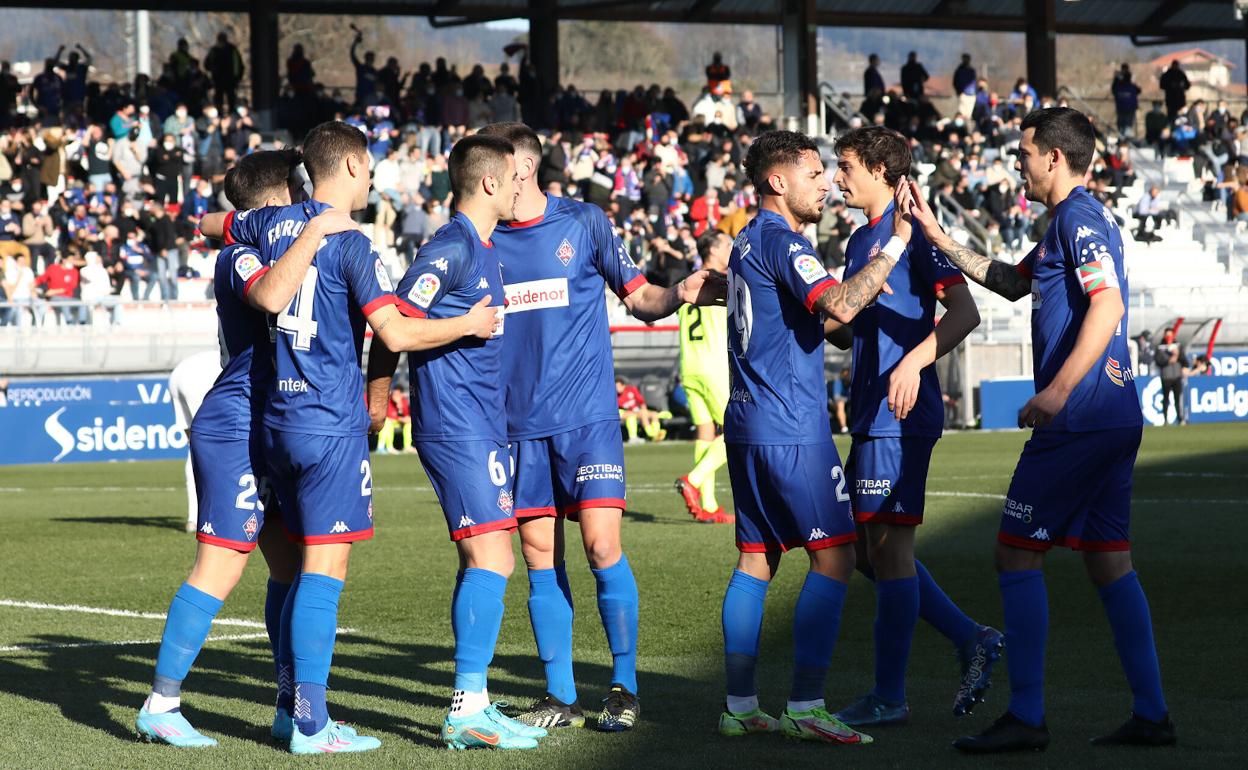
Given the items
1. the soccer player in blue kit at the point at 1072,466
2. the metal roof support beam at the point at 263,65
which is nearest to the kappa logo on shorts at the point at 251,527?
the soccer player in blue kit at the point at 1072,466

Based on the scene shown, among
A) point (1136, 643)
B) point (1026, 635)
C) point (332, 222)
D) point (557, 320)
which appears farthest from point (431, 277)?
point (1136, 643)

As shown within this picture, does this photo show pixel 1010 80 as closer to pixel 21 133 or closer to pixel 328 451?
pixel 21 133

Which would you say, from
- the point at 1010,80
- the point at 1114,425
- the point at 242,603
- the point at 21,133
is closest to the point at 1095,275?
the point at 1114,425

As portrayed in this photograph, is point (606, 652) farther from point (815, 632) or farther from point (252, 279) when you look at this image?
point (252, 279)

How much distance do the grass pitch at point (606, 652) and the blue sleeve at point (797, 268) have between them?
61.6 inches

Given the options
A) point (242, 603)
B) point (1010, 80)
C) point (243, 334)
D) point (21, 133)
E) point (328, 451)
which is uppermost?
point (1010, 80)

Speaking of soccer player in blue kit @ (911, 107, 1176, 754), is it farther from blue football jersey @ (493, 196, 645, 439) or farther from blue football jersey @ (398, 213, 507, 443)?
blue football jersey @ (398, 213, 507, 443)

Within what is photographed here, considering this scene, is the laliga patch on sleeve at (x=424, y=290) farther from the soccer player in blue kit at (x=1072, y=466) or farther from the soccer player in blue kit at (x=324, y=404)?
the soccer player in blue kit at (x=1072, y=466)

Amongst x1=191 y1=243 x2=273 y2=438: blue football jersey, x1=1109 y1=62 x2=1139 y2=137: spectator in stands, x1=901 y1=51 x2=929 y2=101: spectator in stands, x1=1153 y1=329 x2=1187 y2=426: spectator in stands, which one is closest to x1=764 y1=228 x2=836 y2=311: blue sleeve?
x1=191 y1=243 x2=273 y2=438: blue football jersey

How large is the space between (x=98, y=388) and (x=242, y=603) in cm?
1690

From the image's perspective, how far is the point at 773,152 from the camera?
628 cm

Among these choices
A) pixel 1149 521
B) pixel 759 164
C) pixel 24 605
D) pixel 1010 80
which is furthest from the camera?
pixel 1010 80

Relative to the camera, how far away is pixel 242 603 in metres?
10.1

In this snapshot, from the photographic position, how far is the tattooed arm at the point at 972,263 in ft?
20.3
